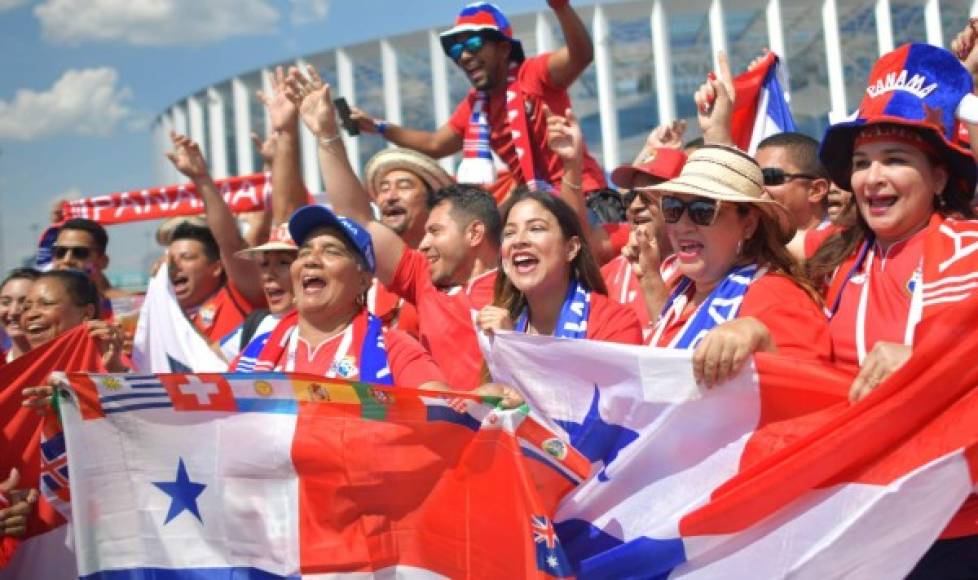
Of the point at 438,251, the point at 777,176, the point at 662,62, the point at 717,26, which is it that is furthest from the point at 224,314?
the point at 662,62

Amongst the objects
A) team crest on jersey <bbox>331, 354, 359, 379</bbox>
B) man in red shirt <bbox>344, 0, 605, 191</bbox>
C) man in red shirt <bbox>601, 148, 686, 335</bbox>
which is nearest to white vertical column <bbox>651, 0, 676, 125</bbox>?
man in red shirt <bbox>344, 0, 605, 191</bbox>

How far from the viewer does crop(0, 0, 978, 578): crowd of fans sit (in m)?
3.16

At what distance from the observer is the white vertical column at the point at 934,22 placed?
1493 inches

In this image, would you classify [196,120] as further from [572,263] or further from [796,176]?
[572,263]

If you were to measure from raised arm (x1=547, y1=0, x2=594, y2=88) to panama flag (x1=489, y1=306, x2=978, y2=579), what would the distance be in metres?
2.89

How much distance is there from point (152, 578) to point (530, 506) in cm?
125

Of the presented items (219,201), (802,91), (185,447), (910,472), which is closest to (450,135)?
(219,201)

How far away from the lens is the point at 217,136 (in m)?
56.4

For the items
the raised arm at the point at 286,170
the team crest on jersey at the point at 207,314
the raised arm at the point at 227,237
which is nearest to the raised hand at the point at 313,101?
the raised arm at the point at 286,170

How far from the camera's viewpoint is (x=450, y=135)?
7227mm

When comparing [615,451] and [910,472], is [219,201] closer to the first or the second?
[615,451]

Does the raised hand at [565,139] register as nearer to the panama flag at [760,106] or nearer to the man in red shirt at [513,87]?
the man in red shirt at [513,87]

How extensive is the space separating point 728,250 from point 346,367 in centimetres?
150

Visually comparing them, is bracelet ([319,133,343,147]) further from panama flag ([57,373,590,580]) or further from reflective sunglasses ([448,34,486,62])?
panama flag ([57,373,590,580])
